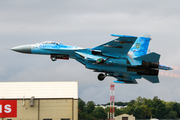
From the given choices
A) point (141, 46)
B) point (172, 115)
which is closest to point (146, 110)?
point (172, 115)

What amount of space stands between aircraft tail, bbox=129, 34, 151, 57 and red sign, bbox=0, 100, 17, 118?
15.1m

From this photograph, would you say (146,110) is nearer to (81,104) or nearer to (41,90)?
(81,104)

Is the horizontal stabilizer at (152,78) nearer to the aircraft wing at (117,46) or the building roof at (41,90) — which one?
the aircraft wing at (117,46)

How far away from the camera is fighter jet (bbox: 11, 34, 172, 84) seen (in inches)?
1410

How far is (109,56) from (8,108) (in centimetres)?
1376

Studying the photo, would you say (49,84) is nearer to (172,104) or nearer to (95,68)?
(95,68)

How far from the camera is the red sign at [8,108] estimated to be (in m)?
40.8

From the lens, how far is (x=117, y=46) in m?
35.9

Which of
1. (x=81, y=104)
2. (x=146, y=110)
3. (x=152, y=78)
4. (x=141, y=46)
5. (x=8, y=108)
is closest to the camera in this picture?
(x=152, y=78)

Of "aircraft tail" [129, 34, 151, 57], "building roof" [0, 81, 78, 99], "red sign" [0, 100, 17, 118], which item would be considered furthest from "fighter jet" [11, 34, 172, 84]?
"red sign" [0, 100, 17, 118]

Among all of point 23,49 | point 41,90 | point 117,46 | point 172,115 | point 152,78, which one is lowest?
point 172,115

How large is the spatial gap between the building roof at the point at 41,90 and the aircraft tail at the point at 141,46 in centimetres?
849

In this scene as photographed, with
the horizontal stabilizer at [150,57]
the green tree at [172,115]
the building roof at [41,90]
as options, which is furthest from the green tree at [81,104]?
the horizontal stabilizer at [150,57]

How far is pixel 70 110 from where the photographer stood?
1603 inches
